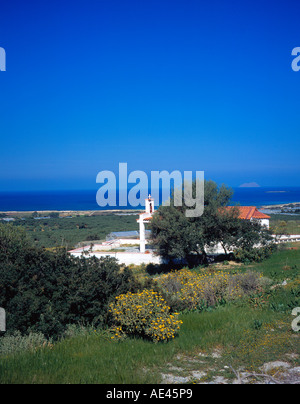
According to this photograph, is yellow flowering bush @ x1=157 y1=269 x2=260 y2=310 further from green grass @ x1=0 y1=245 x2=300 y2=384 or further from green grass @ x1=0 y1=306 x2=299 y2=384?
green grass @ x1=0 y1=306 x2=299 y2=384

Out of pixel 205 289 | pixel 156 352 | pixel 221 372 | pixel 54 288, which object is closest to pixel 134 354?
pixel 156 352

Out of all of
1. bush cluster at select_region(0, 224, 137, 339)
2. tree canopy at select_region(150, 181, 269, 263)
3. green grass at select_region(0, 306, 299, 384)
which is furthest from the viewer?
tree canopy at select_region(150, 181, 269, 263)

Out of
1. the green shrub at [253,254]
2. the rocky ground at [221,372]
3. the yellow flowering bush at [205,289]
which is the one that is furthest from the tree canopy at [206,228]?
the rocky ground at [221,372]

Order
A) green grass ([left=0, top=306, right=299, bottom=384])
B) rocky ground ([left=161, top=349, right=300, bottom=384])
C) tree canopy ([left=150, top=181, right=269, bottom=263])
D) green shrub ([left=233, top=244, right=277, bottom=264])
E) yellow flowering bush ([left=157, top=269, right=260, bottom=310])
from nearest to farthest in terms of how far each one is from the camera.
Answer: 1. rocky ground ([left=161, top=349, right=300, bottom=384])
2. green grass ([left=0, top=306, right=299, bottom=384])
3. yellow flowering bush ([left=157, top=269, right=260, bottom=310])
4. green shrub ([left=233, top=244, right=277, bottom=264])
5. tree canopy ([left=150, top=181, right=269, bottom=263])

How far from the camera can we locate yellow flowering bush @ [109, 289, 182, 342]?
266 inches

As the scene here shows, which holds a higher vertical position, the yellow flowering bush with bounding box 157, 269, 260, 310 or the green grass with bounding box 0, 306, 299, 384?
the yellow flowering bush with bounding box 157, 269, 260, 310

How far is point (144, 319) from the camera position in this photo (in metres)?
6.86

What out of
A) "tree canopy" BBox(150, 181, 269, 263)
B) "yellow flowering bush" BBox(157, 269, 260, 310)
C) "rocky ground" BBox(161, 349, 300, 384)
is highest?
"tree canopy" BBox(150, 181, 269, 263)

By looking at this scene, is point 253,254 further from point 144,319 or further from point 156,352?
point 156,352

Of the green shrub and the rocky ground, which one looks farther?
the green shrub

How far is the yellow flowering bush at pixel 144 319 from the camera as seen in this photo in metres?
6.75

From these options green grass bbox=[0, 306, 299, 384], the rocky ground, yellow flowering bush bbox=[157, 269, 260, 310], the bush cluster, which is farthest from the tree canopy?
the rocky ground
